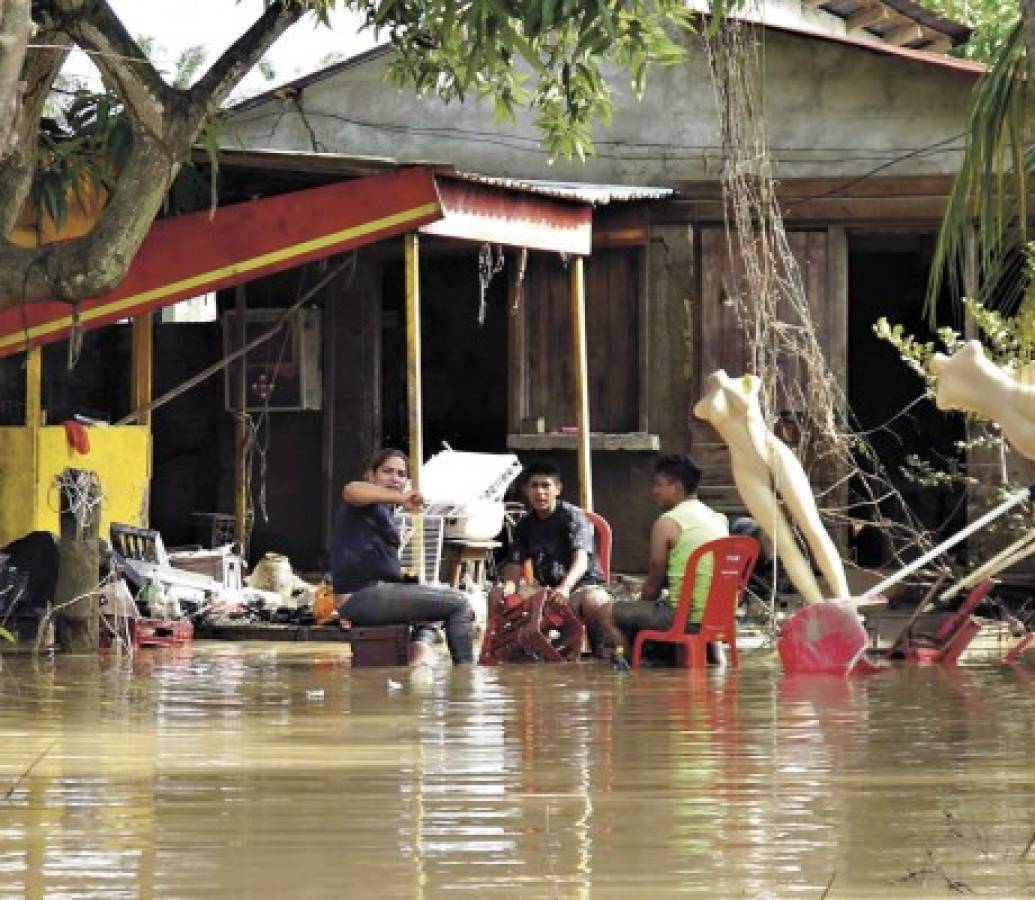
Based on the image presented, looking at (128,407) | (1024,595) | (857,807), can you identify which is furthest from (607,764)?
(128,407)

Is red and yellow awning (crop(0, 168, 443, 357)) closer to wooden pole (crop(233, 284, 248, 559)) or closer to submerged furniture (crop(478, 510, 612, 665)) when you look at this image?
wooden pole (crop(233, 284, 248, 559))

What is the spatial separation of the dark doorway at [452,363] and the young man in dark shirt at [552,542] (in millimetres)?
7772

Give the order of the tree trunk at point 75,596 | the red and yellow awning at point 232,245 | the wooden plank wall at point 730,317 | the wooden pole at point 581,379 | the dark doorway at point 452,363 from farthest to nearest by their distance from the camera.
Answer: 1. the dark doorway at point 452,363
2. the wooden plank wall at point 730,317
3. the wooden pole at point 581,379
4. the red and yellow awning at point 232,245
5. the tree trunk at point 75,596

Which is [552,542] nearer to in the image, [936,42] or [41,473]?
[41,473]

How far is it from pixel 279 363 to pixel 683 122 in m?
3.66

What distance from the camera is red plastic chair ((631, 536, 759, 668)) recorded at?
1209 cm

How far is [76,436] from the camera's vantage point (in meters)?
15.5

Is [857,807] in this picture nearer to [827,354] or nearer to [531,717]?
[531,717]

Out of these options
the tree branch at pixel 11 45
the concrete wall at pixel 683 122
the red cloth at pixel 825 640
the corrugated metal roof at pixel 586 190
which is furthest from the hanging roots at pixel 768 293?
the tree branch at pixel 11 45

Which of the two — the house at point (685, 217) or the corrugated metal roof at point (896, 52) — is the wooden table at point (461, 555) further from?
the corrugated metal roof at point (896, 52)

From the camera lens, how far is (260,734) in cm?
877

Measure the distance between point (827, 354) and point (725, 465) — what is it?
1123mm

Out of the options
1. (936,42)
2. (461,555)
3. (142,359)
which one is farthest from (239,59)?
(936,42)

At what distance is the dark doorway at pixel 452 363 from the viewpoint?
21141 mm
